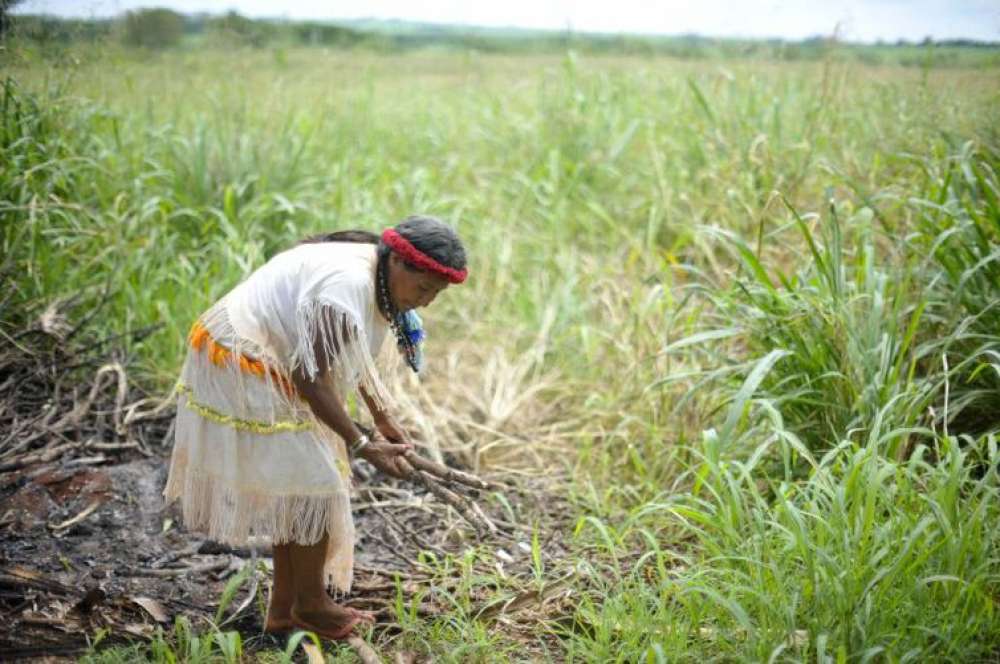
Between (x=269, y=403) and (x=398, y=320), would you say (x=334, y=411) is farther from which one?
(x=398, y=320)

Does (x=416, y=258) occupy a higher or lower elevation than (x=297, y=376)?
higher

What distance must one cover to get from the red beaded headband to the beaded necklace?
74mm

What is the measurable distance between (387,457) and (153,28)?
3736 millimetres

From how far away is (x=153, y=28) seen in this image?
5.05 metres

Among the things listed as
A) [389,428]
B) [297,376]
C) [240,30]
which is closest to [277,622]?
[389,428]

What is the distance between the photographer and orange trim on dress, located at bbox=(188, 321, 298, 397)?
2260 mm

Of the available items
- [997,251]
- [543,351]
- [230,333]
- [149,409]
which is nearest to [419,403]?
[543,351]

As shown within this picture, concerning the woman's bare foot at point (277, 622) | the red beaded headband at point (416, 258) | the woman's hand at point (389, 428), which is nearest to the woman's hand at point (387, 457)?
the woman's hand at point (389, 428)

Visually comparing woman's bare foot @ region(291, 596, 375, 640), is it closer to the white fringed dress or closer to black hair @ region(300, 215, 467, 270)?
the white fringed dress

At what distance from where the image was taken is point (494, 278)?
4.78 m

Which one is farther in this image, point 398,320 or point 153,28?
point 153,28

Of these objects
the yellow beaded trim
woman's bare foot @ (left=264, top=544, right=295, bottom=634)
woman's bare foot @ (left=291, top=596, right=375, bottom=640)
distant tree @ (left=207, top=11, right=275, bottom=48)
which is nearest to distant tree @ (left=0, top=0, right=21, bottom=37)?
distant tree @ (left=207, top=11, right=275, bottom=48)

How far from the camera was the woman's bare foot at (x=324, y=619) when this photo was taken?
8.07ft

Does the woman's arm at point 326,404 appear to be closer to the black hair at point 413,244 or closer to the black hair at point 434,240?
the black hair at point 413,244
